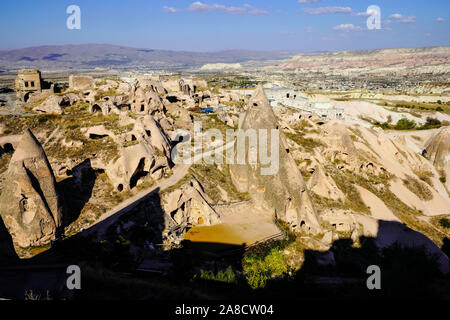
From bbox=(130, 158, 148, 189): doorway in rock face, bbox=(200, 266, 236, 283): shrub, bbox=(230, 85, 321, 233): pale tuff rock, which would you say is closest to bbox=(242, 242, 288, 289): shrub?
bbox=(200, 266, 236, 283): shrub

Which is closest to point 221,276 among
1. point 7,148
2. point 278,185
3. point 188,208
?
point 188,208

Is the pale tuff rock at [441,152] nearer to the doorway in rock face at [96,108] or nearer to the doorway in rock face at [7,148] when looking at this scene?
the doorway in rock face at [96,108]

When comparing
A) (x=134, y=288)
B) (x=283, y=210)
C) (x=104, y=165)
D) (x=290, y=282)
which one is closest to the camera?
(x=134, y=288)

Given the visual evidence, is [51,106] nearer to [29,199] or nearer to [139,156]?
[139,156]

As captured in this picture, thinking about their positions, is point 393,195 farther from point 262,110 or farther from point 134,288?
point 134,288

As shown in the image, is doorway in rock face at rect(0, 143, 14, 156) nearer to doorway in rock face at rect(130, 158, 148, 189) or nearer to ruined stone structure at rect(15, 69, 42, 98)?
doorway in rock face at rect(130, 158, 148, 189)
